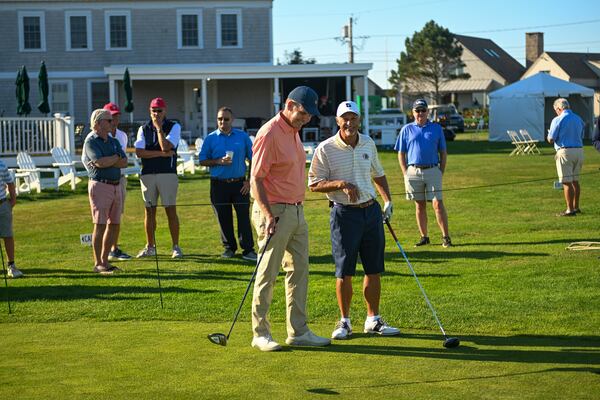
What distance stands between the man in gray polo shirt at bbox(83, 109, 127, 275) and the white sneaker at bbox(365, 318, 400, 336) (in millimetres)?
4802

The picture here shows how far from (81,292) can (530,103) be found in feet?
134

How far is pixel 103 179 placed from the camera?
40.2 feet

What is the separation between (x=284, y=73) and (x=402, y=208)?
22322 mm

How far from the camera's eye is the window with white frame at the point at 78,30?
4322cm

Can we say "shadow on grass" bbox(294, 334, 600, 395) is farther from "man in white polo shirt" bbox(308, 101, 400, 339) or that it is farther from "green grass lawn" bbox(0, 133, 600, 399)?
"man in white polo shirt" bbox(308, 101, 400, 339)

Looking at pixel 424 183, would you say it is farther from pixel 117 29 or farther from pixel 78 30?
pixel 78 30

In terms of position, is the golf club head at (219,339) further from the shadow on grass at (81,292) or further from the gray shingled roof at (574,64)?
the gray shingled roof at (574,64)

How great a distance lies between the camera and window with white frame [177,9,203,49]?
1719 inches

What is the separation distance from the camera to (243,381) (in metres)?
6.91

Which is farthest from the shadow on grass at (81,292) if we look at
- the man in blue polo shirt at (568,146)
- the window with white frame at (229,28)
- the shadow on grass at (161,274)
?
the window with white frame at (229,28)

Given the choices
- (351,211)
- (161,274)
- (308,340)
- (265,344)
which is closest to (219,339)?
(265,344)

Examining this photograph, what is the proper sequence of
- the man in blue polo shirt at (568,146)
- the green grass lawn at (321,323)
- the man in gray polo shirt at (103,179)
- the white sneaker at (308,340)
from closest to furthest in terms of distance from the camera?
the green grass lawn at (321,323) → the white sneaker at (308,340) → the man in gray polo shirt at (103,179) → the man in blue polo shirt at (568,146)

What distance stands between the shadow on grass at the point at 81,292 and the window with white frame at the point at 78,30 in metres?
33.3

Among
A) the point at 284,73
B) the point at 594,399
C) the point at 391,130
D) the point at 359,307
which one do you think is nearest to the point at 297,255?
the point at 359,307
